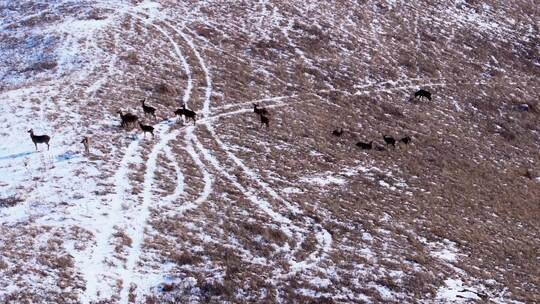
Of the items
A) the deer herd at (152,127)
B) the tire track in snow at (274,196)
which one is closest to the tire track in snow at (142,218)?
the deer herd at (152,127)

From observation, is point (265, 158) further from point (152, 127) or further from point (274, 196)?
point (152, 127)

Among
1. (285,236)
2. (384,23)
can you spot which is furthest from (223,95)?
(384,23)

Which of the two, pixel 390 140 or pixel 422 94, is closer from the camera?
pixel 390 140

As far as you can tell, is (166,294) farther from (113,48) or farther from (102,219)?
(113,48)

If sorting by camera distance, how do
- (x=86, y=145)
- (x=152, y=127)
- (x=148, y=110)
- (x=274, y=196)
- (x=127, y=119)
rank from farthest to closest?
(x=148, y=110), (x=127, y=119), (x=152, y=127), (x=86, y=145), (x=274, y=196)

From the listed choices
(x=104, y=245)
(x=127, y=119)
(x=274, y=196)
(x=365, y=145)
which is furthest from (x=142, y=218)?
(x=365, y=145)

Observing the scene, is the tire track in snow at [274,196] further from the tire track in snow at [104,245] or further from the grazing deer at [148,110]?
the tire track in snow at [104,245]

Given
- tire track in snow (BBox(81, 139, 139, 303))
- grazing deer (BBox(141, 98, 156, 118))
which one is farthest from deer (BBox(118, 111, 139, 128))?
tire track in snow (BBox(81, 139, 139, 303))

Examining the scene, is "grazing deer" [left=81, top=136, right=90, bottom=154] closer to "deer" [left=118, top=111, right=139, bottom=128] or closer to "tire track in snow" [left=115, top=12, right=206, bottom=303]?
"tire track in snow" [left=115, top=12, right=206, bottom=303]
